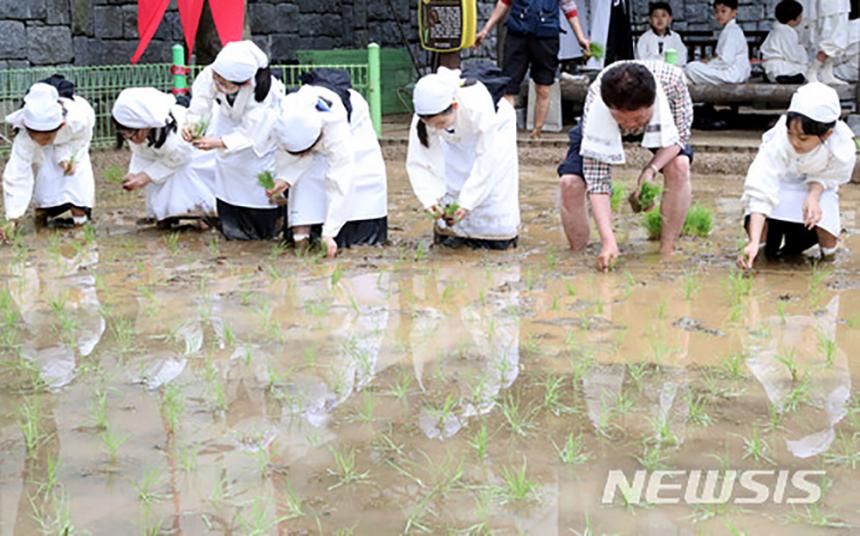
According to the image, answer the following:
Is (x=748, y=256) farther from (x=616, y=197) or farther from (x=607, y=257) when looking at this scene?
(x=616, y=197)

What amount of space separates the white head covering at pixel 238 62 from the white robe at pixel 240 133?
14 cm

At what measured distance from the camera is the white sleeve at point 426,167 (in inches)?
214

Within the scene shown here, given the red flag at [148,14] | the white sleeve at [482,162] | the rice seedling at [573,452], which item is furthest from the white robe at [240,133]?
the red flag at [148,14]

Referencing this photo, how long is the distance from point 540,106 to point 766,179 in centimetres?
438

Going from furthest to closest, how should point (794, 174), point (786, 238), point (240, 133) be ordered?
1. point (240, 133)
2. point (786, 238)
3. point (794, 174)

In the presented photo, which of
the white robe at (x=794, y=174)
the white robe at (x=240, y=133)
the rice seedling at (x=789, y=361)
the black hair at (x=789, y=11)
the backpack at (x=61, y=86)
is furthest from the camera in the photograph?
the black hair at (x=789, y=11)

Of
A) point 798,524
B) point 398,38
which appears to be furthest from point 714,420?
point 398,38

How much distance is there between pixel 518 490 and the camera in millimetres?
2766

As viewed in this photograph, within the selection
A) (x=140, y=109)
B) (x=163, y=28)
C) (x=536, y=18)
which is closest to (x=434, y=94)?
(x=140, y=109)

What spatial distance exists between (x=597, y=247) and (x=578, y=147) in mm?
577

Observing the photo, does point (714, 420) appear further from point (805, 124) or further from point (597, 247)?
point (597, 247)

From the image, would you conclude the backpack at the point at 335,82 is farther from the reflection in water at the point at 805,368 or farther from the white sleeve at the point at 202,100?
the reflection in water at the point at 805,368

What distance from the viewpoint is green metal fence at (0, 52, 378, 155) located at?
9.16 m

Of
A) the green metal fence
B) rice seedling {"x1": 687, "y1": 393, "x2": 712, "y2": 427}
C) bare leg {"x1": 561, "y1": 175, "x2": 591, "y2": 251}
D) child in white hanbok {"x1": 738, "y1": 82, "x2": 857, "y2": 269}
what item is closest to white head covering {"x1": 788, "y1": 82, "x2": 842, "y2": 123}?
child in white hanbok {"x1": 738, "y1": 82, "x2": 857, "y2": 269}
